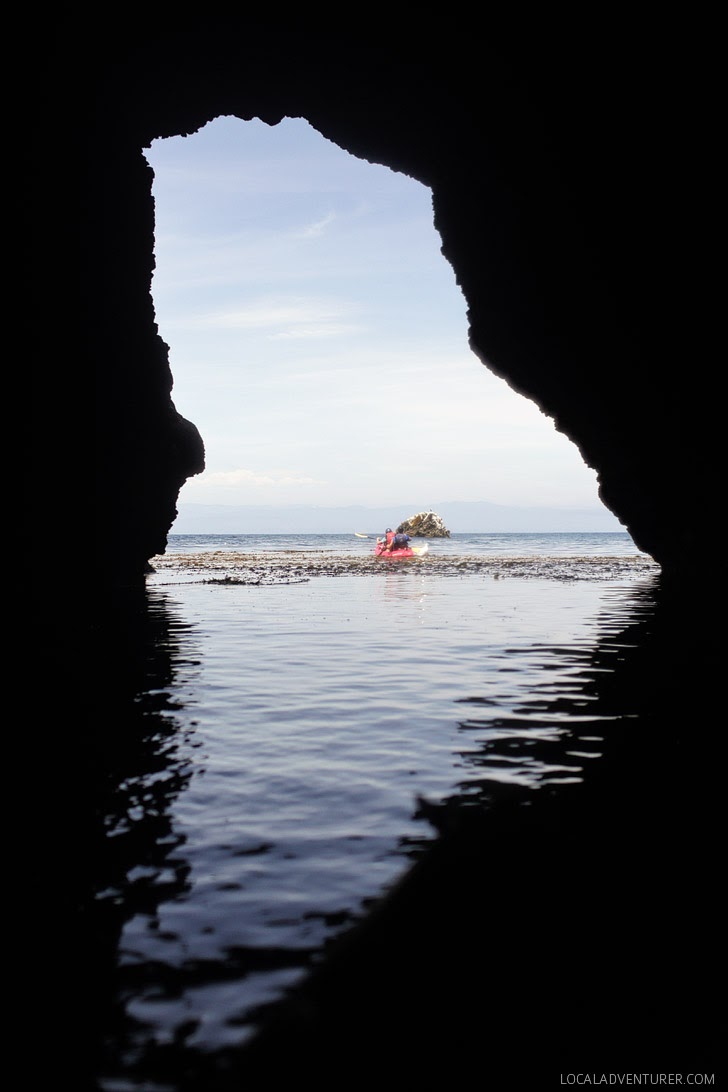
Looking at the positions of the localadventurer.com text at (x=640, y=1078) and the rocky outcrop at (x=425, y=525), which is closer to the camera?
the localadventurer.com text at (x=640, y=1078)

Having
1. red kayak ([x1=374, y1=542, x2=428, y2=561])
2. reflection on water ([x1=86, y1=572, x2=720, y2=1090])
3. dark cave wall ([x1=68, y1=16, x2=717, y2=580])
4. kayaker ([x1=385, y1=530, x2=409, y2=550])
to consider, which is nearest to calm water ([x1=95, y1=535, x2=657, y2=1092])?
reflection on water ([x1=86, y1=572, x2=720, y2=1090])

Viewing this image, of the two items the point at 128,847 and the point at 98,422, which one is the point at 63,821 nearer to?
the point at 128,847

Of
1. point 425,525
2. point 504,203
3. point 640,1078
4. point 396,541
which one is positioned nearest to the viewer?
point 640,1078

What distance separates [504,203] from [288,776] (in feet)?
48.9

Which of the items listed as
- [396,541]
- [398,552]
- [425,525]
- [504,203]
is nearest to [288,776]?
[504,203]

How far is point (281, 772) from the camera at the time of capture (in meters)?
6.71

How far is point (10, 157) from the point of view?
13469 millimetres

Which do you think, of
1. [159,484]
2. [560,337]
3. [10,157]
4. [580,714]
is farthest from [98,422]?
[580,714]

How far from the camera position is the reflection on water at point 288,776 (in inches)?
138

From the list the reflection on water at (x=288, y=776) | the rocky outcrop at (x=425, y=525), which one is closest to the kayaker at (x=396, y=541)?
the reflection on water at (x=288, y=776)

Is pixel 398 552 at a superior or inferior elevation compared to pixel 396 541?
inferior

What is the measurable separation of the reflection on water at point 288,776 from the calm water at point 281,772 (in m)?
0.02

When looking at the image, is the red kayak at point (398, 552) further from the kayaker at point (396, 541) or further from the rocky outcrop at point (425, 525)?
the rocky outcrop at point (425, 525)

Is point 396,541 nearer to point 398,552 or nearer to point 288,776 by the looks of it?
point 398,552
